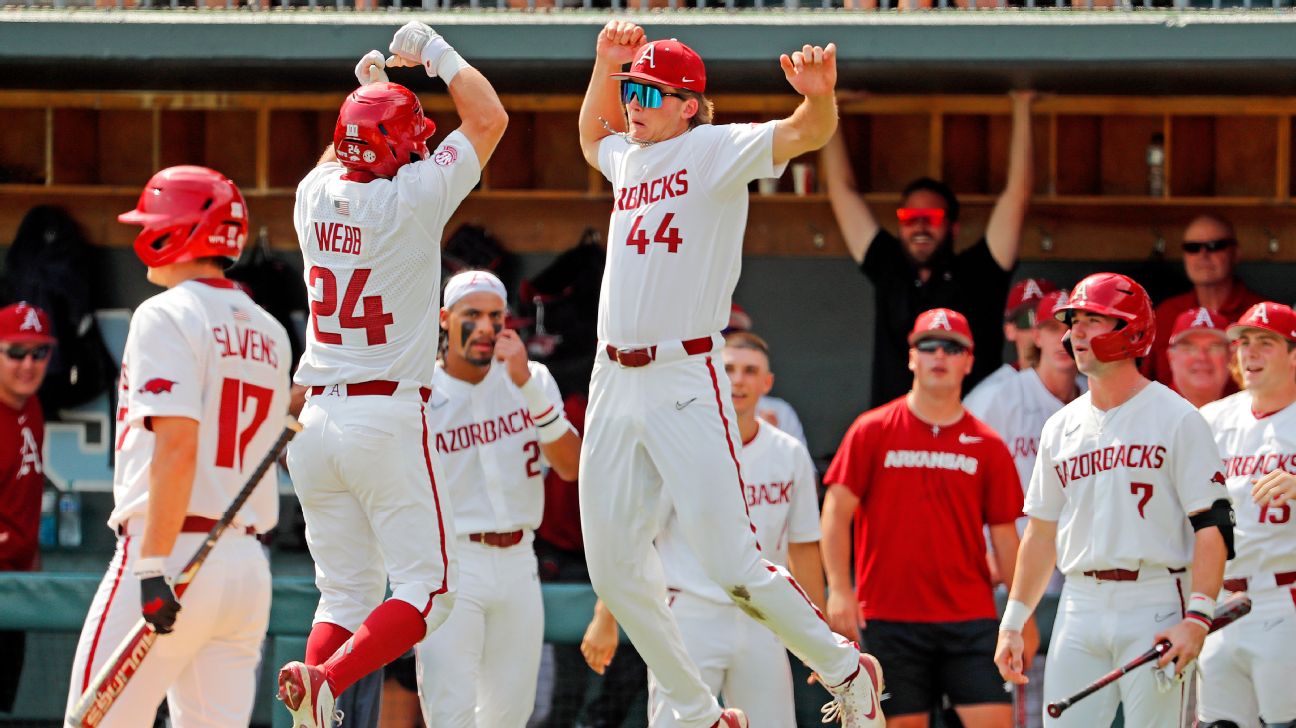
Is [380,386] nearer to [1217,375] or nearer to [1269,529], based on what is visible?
[1269,529]

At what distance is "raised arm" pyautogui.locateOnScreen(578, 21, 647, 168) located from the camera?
537cm

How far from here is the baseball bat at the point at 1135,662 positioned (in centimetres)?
528

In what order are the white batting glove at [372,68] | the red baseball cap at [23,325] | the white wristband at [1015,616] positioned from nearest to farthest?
the white batting glove at [372,68], the white wristband at [1015,616], the red baseball cap at [23,325]

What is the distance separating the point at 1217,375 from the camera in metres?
7.38

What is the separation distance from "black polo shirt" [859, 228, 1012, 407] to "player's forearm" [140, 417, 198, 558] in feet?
13.6

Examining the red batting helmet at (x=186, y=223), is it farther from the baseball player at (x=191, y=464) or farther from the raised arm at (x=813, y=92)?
the raised arm at (x=813, y=92)

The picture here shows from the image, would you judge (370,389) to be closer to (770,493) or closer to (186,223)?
(186,223)

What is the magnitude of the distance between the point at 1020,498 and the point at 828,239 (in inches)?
111

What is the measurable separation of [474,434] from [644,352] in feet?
5.38

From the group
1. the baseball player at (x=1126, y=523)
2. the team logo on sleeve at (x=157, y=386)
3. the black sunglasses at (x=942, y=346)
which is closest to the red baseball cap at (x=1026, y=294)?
the black sunglasses at (x=942, y=346)


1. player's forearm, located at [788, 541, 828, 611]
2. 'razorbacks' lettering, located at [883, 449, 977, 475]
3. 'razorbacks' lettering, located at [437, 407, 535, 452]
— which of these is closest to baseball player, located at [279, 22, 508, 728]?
'razorbacks' lettering, located at [437, 407, 535, 452]

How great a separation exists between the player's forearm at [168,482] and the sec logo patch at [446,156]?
1.01 meters

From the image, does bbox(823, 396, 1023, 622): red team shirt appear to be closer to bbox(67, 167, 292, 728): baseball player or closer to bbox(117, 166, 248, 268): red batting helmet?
bbox(67, 167, 292, 728): baseball player

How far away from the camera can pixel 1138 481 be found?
5.52 metres
